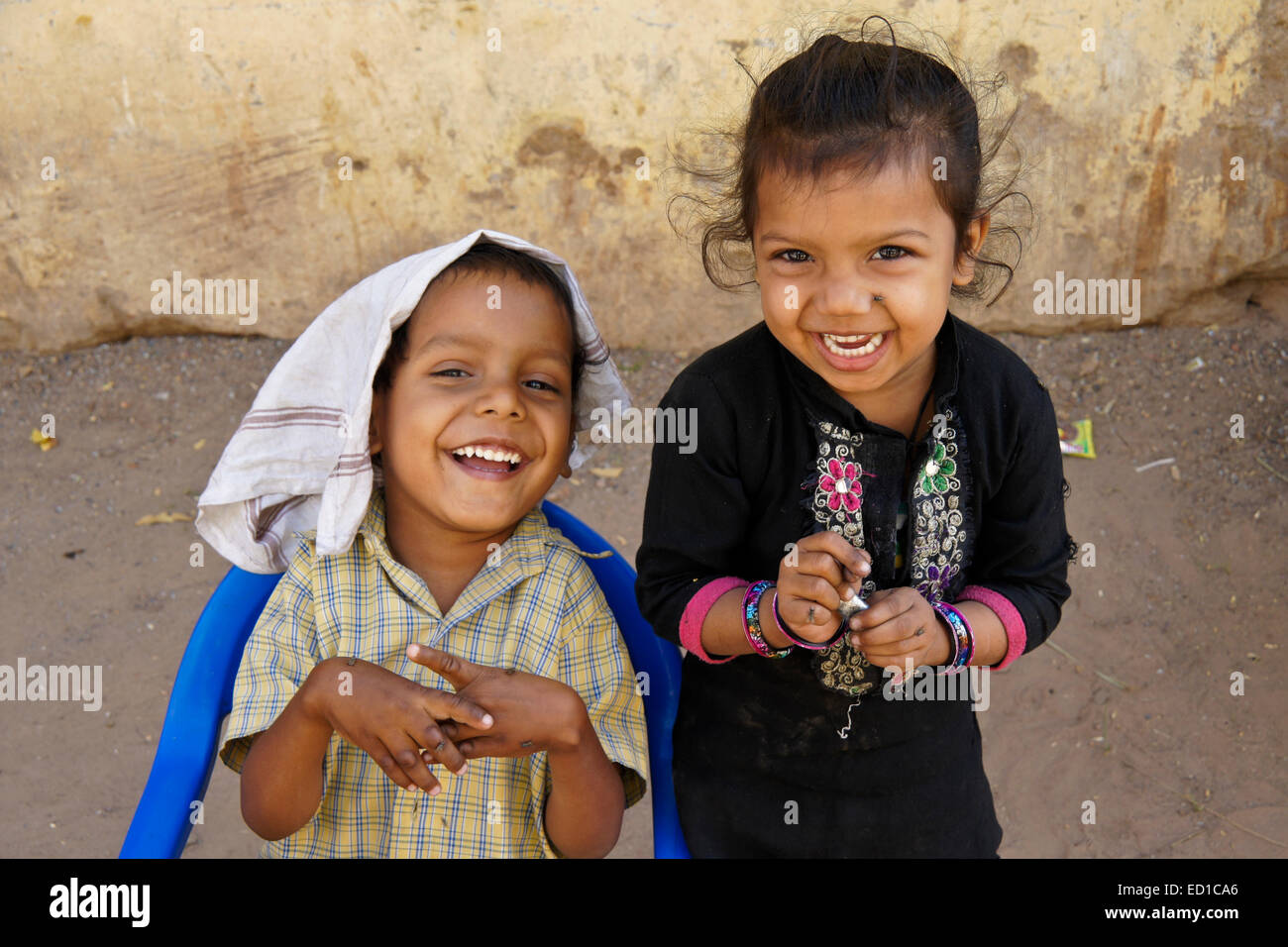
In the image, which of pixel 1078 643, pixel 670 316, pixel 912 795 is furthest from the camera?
pixel 670 316

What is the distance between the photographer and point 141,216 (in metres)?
3.75

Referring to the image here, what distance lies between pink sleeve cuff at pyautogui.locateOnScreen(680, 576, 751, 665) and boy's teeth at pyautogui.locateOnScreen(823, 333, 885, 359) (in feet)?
1.21

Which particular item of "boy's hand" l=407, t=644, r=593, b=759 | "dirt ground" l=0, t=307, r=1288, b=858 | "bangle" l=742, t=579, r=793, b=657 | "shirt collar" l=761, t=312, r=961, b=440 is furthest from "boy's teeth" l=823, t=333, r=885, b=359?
"dirt ground" l=0, t=307, r=1288, b=858

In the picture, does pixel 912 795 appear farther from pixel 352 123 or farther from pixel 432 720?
pixel 352 123

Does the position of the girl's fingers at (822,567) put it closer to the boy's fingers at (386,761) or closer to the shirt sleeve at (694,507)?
the shirt sleeve at (694,507)

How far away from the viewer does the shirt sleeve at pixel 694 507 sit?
5.31 ft

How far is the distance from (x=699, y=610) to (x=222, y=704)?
93cm

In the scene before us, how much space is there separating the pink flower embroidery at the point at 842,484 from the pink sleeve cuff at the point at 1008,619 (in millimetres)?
235

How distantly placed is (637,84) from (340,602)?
226cm

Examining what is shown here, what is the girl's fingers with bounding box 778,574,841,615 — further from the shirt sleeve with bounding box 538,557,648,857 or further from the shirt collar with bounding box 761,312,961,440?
the shirt sleeve with bounding box 538,557,648,857

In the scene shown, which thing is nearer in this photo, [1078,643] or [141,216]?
[1078,643]

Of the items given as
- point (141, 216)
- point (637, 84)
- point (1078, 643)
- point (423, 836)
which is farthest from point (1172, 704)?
point (141, 216)

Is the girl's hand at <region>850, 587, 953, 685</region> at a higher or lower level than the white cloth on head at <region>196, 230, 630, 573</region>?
lower

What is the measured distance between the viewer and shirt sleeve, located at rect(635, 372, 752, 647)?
1619mm
